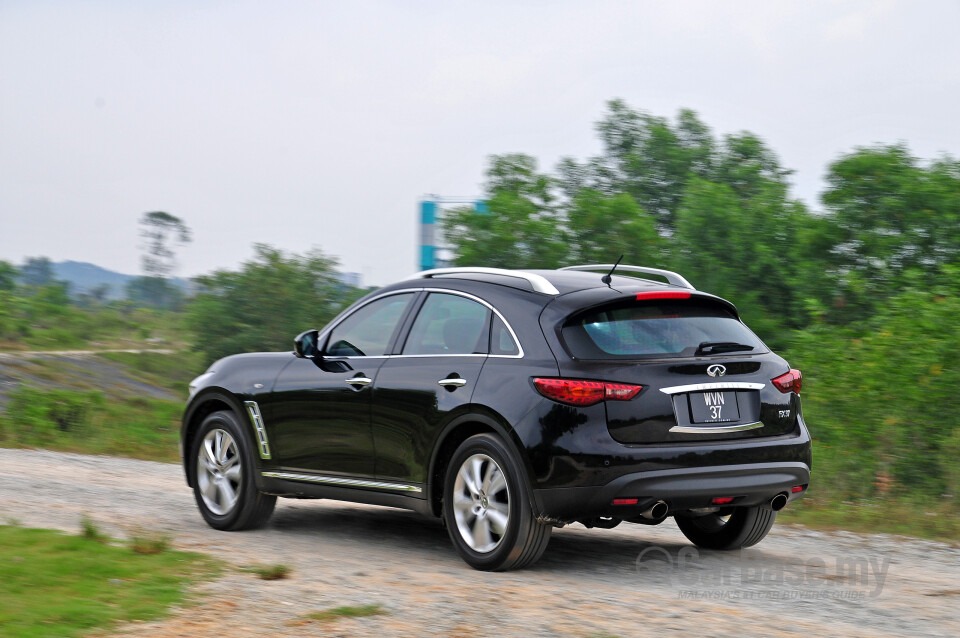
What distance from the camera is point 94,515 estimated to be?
28.0 feet

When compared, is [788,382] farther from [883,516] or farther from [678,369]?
[883,516]

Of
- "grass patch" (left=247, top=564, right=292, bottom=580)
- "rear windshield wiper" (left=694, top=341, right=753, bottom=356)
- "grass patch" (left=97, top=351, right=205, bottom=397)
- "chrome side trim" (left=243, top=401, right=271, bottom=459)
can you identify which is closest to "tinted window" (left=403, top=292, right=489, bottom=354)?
"rear windshield wiper" (left=694, top=341, right=753, bottom=356)

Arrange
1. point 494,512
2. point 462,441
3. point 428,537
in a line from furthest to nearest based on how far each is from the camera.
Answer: point 428,537 < point 462,441 < point 494,512

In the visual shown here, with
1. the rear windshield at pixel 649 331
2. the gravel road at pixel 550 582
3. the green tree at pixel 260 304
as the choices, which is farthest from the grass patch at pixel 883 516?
the green tree at pixel 260 304

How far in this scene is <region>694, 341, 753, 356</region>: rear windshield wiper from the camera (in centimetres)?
642

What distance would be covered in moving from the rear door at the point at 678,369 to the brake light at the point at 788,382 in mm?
40

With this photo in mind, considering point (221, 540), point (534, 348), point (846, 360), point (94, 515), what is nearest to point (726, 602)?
point (534, 348)

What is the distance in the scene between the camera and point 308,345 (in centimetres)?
782

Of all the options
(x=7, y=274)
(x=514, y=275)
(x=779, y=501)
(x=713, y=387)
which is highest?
(x=7, y=274)

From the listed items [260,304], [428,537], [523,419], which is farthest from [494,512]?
[260,304]

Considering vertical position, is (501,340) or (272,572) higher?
(501,340)

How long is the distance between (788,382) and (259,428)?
11.8 feet

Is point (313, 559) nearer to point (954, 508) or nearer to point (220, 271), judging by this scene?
point (954, 508)

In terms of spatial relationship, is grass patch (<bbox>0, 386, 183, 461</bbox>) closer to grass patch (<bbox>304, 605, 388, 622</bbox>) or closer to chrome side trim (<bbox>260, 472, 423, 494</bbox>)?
chrome side trim (<bbox>260, 472, 423, 494</bbox>)
